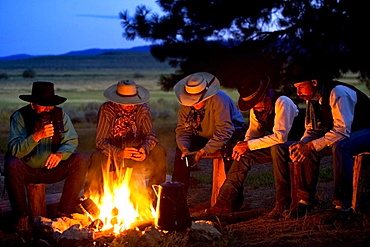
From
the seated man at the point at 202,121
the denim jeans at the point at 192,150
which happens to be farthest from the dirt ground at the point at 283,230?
the seated man at the point at 202,121

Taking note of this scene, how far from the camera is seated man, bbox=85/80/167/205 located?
612 cm

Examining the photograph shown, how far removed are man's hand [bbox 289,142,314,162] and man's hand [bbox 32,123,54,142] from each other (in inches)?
86.2

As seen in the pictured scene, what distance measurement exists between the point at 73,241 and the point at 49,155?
1.11 metres

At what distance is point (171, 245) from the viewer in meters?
4.87

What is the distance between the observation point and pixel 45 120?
231 inches

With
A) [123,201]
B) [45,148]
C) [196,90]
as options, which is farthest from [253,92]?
[45,148]

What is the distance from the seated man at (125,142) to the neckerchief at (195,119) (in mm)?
383

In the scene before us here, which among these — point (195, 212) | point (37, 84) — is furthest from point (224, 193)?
point (37, 84)

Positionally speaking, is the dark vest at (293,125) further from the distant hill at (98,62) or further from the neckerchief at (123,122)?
the distant hill at (98,62)

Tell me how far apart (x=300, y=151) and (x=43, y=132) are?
2.30 m

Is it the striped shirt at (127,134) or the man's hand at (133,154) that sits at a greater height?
the striped shirt at (127,134)

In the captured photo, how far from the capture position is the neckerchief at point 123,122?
20.9 feet

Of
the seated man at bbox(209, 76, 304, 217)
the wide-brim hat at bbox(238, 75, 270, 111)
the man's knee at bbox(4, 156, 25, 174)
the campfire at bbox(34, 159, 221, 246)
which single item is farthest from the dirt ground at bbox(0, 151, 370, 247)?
the wide-brim hat at bbox(238, 75, 270, 111)

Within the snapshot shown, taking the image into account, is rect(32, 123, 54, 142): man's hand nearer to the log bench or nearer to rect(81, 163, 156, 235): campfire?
rect(81, 163, 156, 235): campfire
